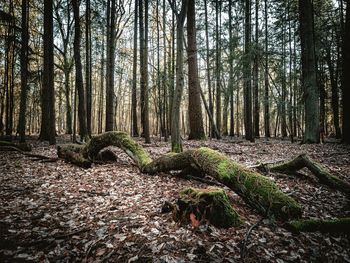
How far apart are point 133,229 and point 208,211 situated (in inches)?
42.5

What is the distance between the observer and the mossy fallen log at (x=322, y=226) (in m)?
3.26

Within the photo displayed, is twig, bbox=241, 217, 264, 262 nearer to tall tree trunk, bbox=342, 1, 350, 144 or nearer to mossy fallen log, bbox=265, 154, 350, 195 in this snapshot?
mossy fallen log, bbox=265, 154, 350, 195

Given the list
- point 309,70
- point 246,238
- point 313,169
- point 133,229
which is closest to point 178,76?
point 313,169

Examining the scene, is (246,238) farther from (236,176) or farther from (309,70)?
(309,70)

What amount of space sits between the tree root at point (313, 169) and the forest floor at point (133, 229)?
0.87 feet

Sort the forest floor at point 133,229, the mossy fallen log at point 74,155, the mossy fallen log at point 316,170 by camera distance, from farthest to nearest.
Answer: the mossy fallen log at point 74,155 → the mossy fallen log at point 316,170 → the forest floor at point 133,229

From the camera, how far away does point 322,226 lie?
3.28 metres

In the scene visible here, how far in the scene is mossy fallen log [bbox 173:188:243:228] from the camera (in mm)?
3326

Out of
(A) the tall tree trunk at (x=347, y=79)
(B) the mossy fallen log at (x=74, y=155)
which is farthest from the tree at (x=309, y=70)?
(B) the mossy fallen log at (x=74, y=155)

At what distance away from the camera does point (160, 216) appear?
3660 millimetres

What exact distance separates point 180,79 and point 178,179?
129 inches

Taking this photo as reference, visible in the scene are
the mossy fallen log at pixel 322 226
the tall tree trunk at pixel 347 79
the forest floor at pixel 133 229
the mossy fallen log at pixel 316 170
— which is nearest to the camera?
the forest floor at pixel 133 229

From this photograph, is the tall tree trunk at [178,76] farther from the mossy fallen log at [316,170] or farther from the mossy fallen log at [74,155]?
the mossy fallen log at [316,170]

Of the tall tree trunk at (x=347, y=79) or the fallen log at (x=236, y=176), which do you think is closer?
the fallen log at (x=236, y=176)
